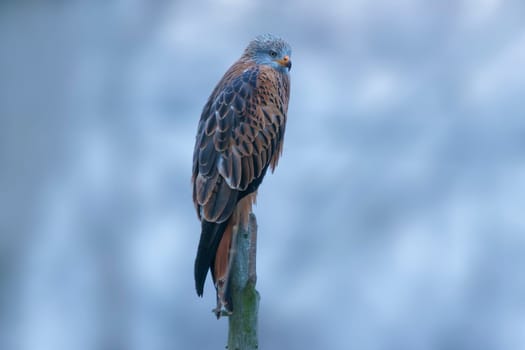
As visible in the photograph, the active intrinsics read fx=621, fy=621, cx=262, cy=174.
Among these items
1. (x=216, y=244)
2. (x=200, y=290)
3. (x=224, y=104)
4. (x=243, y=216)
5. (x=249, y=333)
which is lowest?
(x=249, y=333)

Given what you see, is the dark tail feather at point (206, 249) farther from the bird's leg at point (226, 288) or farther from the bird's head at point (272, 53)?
the bird's head at point (272, 53)

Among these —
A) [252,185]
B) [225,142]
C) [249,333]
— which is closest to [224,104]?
[225,142]

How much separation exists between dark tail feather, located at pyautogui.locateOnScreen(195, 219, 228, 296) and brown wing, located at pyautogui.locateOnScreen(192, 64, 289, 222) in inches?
2.1

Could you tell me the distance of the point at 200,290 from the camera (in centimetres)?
405

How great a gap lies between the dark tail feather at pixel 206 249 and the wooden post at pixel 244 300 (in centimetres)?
16

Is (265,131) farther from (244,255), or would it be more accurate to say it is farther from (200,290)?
(200,290)

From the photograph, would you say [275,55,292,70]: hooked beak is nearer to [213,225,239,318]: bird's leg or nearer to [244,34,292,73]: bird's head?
[244,34,292,73]: bird's head

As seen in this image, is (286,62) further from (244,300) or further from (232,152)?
(244,300)

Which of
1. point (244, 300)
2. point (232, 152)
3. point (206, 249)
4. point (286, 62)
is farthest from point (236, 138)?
point (244, 300)

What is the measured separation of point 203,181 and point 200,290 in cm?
76

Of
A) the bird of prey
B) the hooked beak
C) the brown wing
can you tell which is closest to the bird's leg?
the bird of prey

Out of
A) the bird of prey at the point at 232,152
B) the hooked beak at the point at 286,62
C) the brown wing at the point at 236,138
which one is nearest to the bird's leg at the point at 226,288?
the bird of prey at the point at 232,152

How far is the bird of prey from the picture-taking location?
4.14 metres

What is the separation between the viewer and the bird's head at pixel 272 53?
17.4ft
